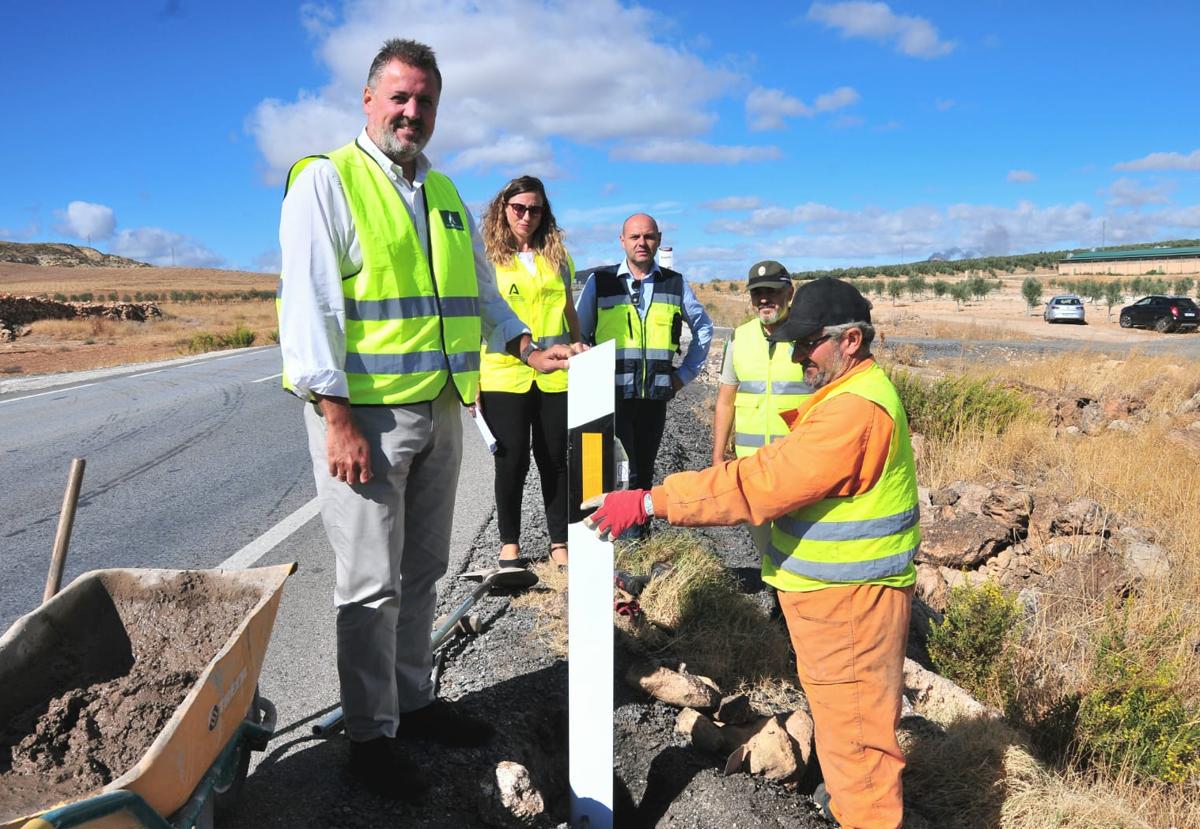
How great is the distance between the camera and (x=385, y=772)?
8.50ft

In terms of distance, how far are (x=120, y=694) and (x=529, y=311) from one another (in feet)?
8.94

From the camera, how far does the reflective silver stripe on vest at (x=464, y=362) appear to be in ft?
8.70

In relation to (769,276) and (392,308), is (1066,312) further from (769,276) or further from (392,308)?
(392,308)

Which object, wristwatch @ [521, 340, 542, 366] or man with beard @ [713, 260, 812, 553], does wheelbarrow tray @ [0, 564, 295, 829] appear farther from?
man with beard @ [713, 260, 812, 553]

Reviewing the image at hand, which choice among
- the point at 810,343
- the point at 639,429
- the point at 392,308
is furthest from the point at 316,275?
the point at 639,429

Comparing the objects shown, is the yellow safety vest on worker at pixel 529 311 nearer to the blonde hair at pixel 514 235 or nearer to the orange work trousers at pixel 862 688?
the blonde hair at pixel 514 235

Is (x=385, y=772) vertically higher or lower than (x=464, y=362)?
lower

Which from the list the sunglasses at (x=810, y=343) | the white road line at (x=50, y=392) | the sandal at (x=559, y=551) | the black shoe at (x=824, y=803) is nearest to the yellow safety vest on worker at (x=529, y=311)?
the sandal at (x=559, y=551)

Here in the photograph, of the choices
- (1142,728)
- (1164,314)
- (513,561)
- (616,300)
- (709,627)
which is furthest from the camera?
(1164,314)

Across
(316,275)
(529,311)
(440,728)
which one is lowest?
(440,728)

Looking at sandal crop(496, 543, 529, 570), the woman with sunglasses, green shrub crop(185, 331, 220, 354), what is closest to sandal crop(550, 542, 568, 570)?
the woman with sunglasses

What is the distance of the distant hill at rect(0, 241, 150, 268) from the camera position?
121 m

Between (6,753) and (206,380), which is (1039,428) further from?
(206,380)

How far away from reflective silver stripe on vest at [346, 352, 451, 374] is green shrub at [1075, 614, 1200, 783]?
3.25m
